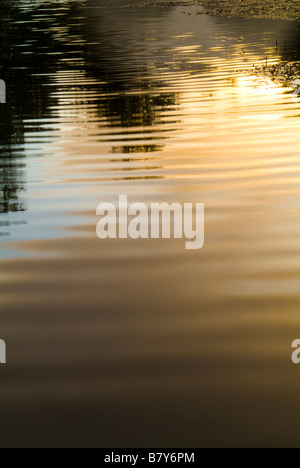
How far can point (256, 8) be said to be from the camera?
108ft

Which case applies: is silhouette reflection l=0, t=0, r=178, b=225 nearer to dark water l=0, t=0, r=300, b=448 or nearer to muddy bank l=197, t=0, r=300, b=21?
dark water l=0, t=0, r=300, b=448

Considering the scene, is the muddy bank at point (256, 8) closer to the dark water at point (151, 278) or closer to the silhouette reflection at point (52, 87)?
the silhouette reflection at point (52, 87)

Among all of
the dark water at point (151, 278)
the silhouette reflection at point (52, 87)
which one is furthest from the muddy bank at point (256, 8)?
the dark water at point (151, 278)

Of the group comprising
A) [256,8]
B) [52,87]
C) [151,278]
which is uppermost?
[256,8]

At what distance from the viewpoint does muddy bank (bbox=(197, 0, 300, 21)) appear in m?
30.2

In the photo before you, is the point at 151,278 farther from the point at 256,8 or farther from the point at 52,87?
the point at 256,8

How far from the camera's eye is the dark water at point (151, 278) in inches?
176

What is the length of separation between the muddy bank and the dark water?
16006 millimetres

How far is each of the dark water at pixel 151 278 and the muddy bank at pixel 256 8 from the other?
16006mm

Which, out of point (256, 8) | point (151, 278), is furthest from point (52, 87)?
point (256, 8)

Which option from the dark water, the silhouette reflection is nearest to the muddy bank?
the silhouette reflection

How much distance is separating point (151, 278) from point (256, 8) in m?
28.4

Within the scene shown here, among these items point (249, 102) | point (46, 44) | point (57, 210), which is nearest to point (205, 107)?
point (249, 102)

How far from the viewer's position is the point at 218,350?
513cm
